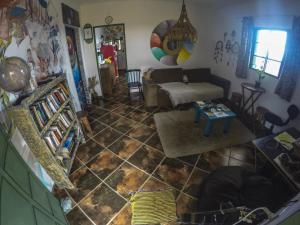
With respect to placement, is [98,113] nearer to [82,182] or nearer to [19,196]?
[82,182]

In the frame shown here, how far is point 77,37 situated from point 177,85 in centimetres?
277

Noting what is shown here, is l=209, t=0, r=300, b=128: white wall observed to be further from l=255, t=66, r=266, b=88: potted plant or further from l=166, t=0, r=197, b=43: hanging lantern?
l=166, t=0, r=197, b=43: hanging lantern

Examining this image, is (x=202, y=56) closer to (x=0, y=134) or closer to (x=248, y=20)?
(x=248, y=20)

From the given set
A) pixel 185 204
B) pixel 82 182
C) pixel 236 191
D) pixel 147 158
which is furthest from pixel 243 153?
pixel 82 182

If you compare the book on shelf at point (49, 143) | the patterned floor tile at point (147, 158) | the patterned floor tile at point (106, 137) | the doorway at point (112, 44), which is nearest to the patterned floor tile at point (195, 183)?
the patterned floor tile at point (147, 158)

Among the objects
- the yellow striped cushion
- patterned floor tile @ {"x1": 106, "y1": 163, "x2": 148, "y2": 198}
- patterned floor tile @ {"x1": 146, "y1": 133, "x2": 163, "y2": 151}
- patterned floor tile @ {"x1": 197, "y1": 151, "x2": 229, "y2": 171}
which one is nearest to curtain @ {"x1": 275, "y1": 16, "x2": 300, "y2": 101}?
patterned floor tile @ {"x1": 197, "y1": 151, "x2": 229, "y2": 171}

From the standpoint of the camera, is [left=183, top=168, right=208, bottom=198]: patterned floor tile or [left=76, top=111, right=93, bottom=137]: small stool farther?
[left=76, top=111, right=93, bottom=137]: small stool

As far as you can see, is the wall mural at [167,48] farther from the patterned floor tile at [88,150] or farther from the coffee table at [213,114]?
the patterned floor tile at [88,150]

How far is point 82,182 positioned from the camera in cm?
235

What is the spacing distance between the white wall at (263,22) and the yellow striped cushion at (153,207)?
102 inches

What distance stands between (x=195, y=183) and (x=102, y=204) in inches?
47.5

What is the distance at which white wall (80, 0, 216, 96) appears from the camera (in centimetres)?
446

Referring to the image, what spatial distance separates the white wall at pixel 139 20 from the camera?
4465mm

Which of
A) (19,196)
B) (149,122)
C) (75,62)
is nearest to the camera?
(19,196)
